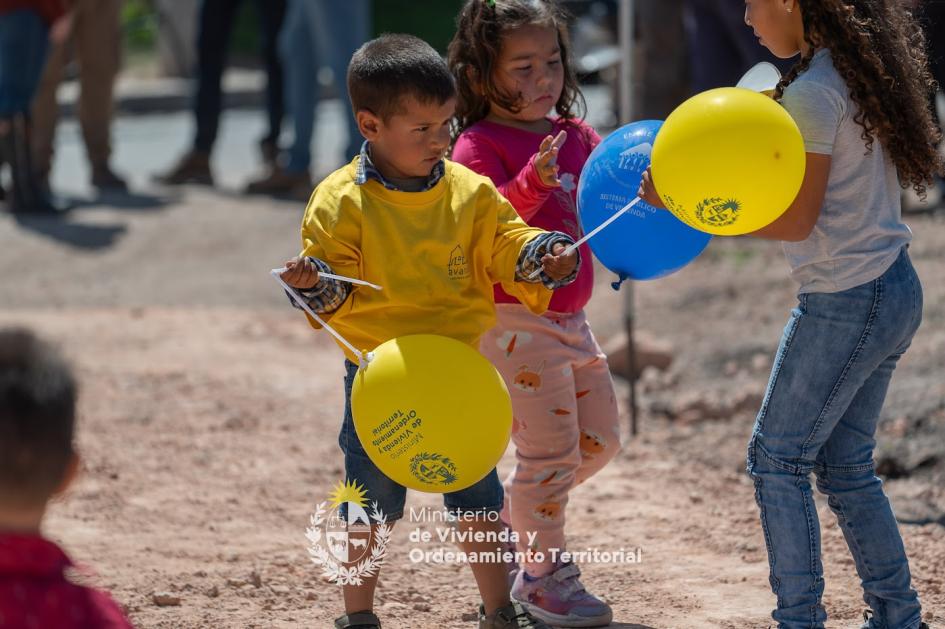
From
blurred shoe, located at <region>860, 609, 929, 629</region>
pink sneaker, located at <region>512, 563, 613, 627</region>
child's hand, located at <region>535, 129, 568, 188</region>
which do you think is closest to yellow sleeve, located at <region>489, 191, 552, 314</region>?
child's hand, located at <region>535, 129, 568, 188</region>

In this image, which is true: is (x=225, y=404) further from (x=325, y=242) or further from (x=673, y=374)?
(x=325, y=242)

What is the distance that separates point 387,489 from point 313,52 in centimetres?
665

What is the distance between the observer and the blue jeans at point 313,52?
898 cm

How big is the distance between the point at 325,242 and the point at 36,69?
6.51 metres

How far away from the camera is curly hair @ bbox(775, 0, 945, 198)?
3.08 m

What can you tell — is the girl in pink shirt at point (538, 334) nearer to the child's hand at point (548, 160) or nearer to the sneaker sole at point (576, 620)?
the sneaker sole at point (576, 620)

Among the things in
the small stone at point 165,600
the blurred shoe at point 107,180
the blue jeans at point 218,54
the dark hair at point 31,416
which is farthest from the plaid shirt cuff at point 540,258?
the blurred shoe at point 107,180

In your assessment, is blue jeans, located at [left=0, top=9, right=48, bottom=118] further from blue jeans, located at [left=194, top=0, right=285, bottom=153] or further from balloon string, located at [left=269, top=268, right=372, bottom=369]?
balloon string, located at [left=269, top=268, right=372, bottom=369]

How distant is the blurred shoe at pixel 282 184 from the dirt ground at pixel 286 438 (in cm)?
47

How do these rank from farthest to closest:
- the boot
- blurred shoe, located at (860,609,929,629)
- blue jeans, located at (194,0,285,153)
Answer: blue jeans, located at (194,0,285,153) < the boot < blurred shoe, located at (860,609,929,629)

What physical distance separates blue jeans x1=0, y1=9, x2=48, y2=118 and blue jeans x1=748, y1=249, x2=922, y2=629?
6939 mm

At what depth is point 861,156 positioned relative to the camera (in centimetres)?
311

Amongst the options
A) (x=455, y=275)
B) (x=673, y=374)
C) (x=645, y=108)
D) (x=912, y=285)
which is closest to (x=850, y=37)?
(x=912, y=285)

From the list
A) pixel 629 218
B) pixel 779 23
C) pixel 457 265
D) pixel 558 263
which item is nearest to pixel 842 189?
pixel 779 23
